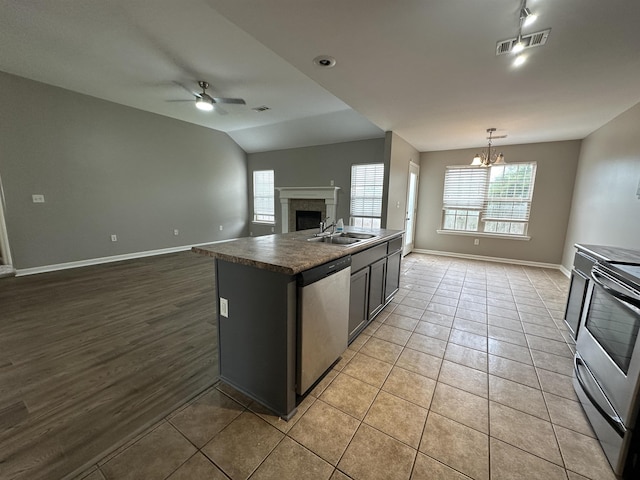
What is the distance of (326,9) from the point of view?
1.58 m

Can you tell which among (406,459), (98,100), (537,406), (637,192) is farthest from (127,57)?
(637,192)

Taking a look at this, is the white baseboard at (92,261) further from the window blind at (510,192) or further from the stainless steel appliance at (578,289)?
the window blind at (510,192)

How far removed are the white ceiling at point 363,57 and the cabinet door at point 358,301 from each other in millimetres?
1873

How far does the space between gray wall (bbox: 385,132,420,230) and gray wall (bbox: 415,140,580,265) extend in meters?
0.95

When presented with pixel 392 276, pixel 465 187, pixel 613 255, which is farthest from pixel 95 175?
pixel 465 187

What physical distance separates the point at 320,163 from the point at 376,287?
4504 millimetres

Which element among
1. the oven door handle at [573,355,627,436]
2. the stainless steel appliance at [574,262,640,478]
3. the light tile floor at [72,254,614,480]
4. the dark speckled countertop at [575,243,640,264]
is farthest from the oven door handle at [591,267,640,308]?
the light tile floor at [72,254,614,480]

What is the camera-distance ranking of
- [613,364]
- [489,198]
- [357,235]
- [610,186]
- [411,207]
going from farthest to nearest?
[411,207]
[489,198]
[610,186]
[357,235]
[613,364]

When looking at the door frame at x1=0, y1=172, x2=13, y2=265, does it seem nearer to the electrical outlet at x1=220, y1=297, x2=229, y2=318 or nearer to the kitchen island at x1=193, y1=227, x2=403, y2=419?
the kitchen island at x1=193, y1=227, x2=403, y2=419

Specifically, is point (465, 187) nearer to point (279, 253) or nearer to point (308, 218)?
point (308, 218)

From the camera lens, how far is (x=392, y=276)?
3133mm

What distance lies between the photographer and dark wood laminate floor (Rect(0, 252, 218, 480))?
1349 mm

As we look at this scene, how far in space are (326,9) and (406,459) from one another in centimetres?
266

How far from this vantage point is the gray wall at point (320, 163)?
574 centimetres
